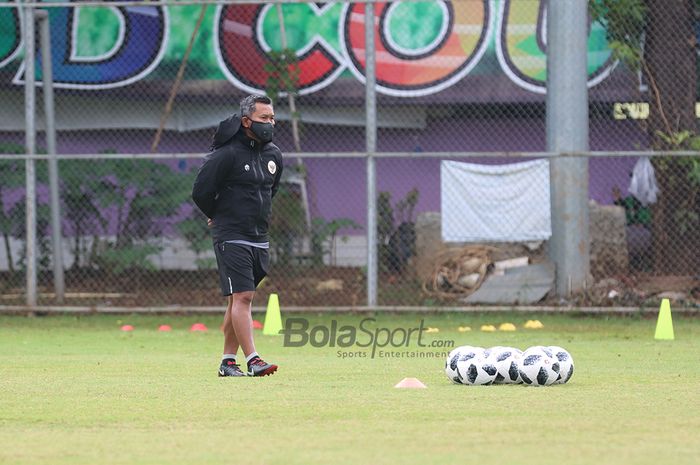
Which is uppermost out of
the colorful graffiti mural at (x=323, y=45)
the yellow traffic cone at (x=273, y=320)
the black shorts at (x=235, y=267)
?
the colorful graffiti mural at (x=323, y=45)

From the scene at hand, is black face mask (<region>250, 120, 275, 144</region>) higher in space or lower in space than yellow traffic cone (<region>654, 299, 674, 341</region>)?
higher

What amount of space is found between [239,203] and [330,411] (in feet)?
8.57

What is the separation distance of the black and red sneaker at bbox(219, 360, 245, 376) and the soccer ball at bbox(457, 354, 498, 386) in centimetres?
178

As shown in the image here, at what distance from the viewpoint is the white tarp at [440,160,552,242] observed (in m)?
16.0

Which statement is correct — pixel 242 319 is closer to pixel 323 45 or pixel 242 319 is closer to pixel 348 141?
pixel 323 45

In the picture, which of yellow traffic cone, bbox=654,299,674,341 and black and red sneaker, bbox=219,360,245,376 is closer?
black and red sneaker, bbox=219,360,245,376

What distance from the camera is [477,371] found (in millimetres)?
9219

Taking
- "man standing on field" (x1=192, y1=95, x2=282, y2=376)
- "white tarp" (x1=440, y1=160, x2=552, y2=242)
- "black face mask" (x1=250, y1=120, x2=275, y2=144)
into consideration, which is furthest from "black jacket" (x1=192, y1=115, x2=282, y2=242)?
"white tarp" (x1=440, y1=160, x2=552, y2=242)

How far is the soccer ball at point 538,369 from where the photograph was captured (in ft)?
29.9

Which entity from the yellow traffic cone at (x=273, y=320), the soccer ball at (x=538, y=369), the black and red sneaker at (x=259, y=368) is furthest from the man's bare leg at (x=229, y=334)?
the yellow traffic cone at (x=273, y=320)

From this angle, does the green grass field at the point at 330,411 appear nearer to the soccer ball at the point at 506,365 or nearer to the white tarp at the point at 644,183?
the soccer ball at the point at 506,365

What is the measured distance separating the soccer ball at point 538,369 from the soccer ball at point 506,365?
4 centimetres

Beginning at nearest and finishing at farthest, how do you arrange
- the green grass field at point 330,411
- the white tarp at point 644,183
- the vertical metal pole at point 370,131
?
the green grass field at point 330,411
the vertical metal pole at point 370,131
the white tarp at point 644,183

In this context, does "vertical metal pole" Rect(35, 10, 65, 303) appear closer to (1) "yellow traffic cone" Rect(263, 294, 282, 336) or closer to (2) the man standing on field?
(1) "yellow traffic cone" Rect(263, 294, 282, 336)
